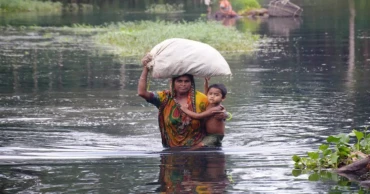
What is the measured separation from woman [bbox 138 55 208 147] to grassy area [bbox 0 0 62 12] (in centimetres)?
4094

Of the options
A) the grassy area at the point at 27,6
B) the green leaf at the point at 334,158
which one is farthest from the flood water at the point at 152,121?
the grassy area at the point at 27,6

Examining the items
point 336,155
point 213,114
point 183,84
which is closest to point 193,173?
point 213,114

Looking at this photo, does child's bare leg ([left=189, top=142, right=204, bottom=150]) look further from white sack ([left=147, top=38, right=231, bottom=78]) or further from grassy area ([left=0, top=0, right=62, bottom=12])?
grassy area ([left=0, top=0, right=62, bottom=12])

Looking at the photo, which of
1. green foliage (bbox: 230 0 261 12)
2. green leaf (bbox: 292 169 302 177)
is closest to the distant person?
green foliage (bbox: 230 0 261 12)

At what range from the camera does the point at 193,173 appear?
7.46 m

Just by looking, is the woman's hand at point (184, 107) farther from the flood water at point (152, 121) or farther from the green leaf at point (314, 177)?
the green leaf at point (314, 177)

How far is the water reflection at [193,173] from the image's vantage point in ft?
22.1

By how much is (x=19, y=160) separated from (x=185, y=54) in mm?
1977

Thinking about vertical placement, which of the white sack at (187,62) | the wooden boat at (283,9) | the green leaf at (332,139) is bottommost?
the green leaf at (332,139)

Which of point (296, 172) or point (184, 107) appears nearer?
point (296, 172)

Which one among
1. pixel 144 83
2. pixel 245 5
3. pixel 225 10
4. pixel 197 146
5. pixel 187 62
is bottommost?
pixel 197 146

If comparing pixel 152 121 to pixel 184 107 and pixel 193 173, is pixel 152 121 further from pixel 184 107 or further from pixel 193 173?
pixel 193 173

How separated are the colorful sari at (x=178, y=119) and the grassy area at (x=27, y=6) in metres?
40.9

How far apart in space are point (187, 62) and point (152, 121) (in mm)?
3437
